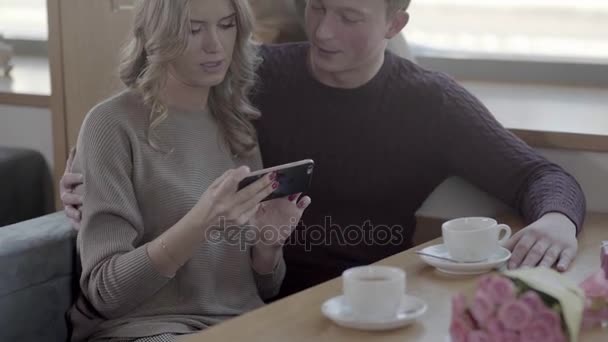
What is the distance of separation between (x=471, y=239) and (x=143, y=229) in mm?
585

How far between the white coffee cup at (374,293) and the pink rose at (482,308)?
182 millimetres

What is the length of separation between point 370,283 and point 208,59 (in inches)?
25.4

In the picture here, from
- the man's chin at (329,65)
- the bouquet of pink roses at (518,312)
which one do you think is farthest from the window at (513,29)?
the bouquet of pink roses at (518,312)

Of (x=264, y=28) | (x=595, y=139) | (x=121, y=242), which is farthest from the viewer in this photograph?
(x=264, y=28)

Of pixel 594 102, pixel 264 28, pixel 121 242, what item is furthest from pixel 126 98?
pixel 594 102

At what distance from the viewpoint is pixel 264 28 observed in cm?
232

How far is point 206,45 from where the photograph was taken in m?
1.80

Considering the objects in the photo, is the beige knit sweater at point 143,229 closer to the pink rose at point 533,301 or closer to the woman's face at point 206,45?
the woman's face at point 206,45

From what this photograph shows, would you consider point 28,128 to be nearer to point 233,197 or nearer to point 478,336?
point 233,197

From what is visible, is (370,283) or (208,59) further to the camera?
(208,59)

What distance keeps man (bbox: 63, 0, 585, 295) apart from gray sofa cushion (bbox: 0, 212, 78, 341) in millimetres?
458

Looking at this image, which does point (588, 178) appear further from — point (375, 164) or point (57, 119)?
point (57, 119)

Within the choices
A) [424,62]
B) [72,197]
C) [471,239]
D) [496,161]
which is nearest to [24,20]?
[424,62]

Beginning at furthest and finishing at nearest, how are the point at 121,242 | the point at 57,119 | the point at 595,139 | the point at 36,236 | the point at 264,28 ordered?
the point at 57,119 < the point at 264,28 < the point at 595,139 < the point at 36,236 < the point at 121,242
